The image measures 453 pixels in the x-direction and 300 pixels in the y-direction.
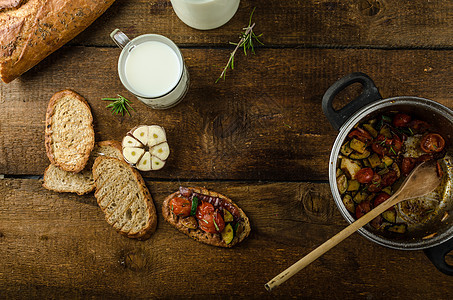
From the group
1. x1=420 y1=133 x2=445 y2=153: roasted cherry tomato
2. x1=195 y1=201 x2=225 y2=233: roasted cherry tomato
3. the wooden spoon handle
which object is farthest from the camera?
x1=195 y1=201 x2=225 y2=233: roasted cherry tomato

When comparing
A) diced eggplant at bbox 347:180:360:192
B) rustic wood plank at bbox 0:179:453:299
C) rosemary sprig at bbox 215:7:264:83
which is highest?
rosemary sprig at bbox 215:7:264:83

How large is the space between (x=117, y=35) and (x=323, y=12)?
0.87m

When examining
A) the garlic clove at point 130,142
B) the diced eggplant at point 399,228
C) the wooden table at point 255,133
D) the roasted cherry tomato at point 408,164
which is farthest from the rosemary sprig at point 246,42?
the diced eggplant at point 399,228

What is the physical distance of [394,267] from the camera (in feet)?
4.94

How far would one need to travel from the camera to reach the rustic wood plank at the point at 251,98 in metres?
Answer: 1.51

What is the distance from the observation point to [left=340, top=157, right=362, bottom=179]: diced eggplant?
137 centimetres

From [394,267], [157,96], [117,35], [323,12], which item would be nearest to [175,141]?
[157,96]

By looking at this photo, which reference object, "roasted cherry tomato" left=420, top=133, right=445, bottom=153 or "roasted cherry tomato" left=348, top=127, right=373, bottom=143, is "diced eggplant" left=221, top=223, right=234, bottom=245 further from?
"roasted cherry tomato" left=420, top=133, right=445, bottom=153

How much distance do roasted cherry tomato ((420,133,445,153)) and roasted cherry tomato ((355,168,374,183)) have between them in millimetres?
224

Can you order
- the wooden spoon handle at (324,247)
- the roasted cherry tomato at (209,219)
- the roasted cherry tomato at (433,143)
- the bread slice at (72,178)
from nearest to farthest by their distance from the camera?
the wooden spoon handle at (324,247), the roasted cherry tomato at (433,143), the roasted cherry tomato at (209,219), the bread slice at (72,178)

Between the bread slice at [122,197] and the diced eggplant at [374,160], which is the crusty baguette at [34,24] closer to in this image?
the bread slice at [122,197]

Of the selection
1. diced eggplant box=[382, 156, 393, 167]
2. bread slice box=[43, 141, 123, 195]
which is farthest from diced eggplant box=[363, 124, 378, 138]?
bread slice box=[43, 141, 123, 195]

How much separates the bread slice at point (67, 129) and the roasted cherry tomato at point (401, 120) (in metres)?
1.25

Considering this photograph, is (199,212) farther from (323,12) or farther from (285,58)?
(323,12)
